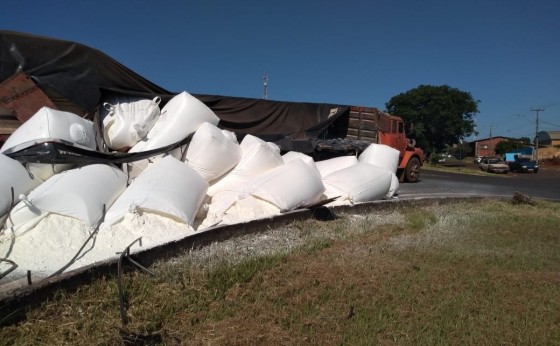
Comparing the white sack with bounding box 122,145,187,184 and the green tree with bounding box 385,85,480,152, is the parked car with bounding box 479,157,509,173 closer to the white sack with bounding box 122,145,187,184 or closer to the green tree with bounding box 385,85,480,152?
the green tree with bounding box 385,85,480,152

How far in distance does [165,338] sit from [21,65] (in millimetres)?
5097

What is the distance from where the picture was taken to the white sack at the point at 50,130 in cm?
444

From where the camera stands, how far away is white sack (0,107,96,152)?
4438 millimetres

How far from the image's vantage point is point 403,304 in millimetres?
3023

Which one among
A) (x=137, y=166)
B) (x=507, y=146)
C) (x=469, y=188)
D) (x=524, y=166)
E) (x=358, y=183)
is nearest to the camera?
(x=137, y=166)

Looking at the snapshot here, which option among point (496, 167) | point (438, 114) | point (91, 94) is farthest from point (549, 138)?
point (91, 94)

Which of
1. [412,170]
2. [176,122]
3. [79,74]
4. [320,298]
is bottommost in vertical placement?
[320,298]

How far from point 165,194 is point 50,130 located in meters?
1.45

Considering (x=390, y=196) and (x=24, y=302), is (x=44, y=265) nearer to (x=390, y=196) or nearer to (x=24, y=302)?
(x=24, y=302)

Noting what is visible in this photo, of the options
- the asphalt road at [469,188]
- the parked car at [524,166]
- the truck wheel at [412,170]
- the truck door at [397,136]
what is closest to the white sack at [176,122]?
the asphalt road at [469,188]

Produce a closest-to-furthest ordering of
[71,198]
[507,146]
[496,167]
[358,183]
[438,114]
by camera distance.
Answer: [71,198]
[358,183]
[496,167]
[438,114]
[507,146]

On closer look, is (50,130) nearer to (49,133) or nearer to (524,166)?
(49,133)

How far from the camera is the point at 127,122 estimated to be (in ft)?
18.6

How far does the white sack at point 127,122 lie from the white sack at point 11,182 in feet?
4.92
